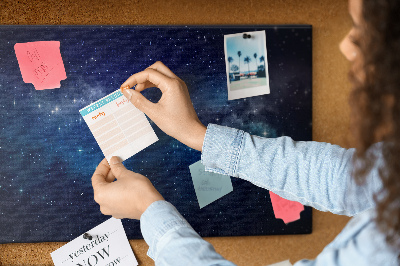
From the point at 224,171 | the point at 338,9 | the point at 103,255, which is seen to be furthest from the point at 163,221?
the point at 338,9

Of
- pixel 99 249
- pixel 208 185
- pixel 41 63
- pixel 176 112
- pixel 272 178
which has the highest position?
pixel 41 63

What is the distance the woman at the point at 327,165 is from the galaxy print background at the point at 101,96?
3.8 inches

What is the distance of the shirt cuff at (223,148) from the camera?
0.63 m

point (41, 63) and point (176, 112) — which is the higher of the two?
point (41, 63)

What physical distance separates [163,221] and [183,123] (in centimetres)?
23

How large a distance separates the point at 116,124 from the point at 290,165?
0.39 meters

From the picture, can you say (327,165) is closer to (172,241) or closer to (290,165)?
(290,165)

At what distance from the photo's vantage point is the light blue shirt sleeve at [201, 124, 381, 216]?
59 cm

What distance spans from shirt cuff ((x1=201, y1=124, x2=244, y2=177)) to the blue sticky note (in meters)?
0.21

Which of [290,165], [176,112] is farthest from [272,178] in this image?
[176,112]

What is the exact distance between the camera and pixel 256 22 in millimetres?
838

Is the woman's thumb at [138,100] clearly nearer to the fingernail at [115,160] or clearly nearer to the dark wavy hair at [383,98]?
the fingernail at [115,160]

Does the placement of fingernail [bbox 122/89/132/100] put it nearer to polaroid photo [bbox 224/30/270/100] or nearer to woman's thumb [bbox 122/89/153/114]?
woman's thumb [bbox 122/89/153/114]

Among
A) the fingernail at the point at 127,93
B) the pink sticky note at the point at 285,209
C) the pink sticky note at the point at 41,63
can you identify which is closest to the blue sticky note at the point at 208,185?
the pink sticky note at the point at 285,209
